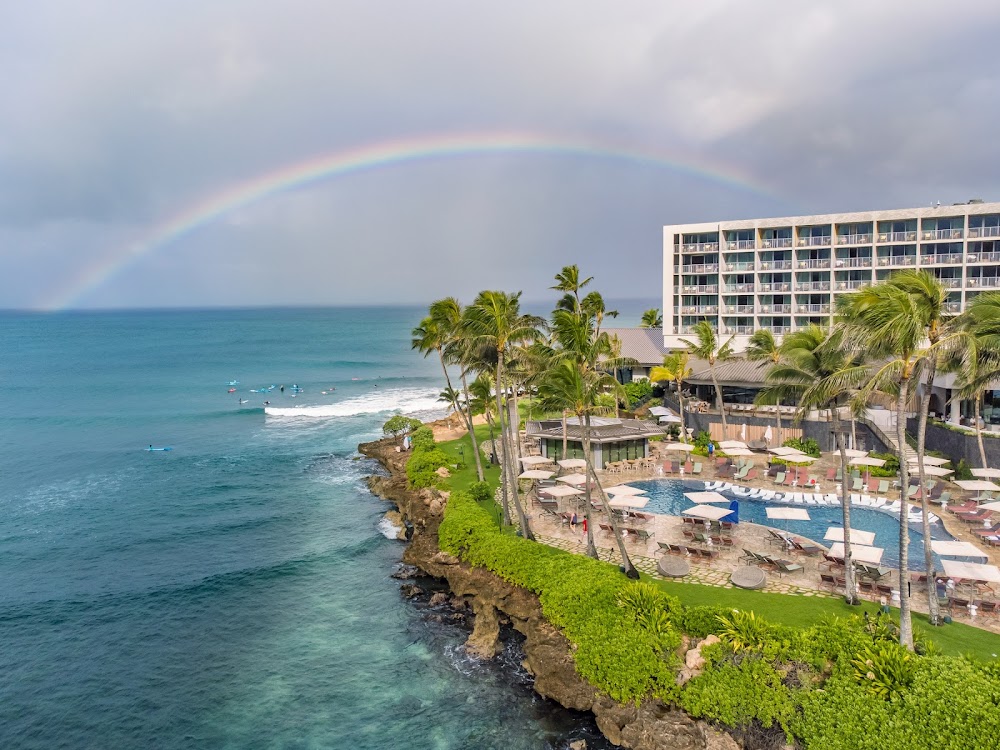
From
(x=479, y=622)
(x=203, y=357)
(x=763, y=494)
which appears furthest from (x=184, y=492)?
(x=203, y=357)

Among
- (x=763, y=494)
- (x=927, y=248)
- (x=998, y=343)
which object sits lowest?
(x=763, y=494)

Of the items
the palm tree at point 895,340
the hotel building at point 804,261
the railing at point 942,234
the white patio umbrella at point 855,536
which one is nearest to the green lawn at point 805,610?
the palm tree at point 895,340


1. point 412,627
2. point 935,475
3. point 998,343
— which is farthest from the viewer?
point 935,475

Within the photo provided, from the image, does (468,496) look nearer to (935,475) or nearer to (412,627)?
(412,627)

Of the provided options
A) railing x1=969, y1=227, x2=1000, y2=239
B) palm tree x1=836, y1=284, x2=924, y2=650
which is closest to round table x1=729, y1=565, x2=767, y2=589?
palm tree x1=836, y1=284, x2=924, y2=650

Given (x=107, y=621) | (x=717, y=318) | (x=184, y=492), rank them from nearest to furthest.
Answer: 1. (x=107, y=621)
2. (x=184, y=492)
3. (x=717, y=318)

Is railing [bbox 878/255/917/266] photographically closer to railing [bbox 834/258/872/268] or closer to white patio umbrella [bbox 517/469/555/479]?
railing [bbox 834/258/872/268]

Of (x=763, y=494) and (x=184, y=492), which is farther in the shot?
(x=184, y=492)

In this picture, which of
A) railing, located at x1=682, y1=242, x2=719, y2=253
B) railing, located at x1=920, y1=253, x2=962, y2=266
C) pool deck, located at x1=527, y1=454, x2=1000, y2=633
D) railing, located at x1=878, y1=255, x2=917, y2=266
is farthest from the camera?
railing, located at x1=682, y1=242, x2=719, y2=253
